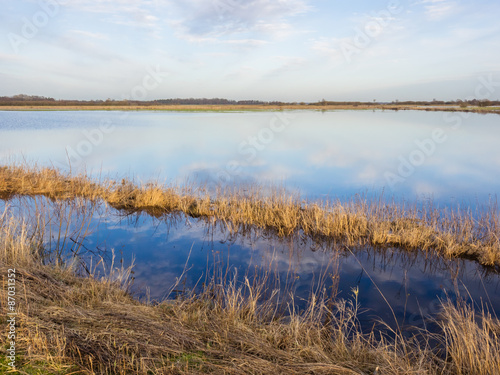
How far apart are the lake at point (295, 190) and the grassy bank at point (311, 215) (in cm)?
38

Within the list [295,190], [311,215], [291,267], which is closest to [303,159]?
[295,190]

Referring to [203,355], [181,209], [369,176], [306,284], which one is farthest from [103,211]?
[369,176]

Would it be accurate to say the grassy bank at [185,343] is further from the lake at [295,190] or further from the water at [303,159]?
the water at [303,159]

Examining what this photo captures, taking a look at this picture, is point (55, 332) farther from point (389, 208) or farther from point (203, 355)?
point (389, 208)

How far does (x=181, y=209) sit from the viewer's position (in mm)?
A: 9586

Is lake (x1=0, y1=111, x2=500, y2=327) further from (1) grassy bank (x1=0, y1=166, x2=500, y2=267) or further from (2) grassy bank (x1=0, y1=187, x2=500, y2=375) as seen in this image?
(2) grassy bank (x1=0, y1=187, x2=500, y2=375)

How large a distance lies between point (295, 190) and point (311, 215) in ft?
6.84

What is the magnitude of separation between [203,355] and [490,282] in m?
5.52

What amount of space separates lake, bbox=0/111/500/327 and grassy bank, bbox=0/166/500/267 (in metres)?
0.38

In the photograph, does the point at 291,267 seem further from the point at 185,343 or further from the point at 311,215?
the point at 185,343

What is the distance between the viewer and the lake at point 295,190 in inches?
218

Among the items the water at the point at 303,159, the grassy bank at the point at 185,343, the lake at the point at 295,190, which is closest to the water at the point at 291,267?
the lake at the point at 295,190

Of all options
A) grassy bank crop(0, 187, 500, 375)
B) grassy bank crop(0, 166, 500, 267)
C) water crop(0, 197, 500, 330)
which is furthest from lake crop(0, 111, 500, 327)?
grassy bank crop(0, 187, 500, 375)

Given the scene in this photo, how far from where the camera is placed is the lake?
554 cm
